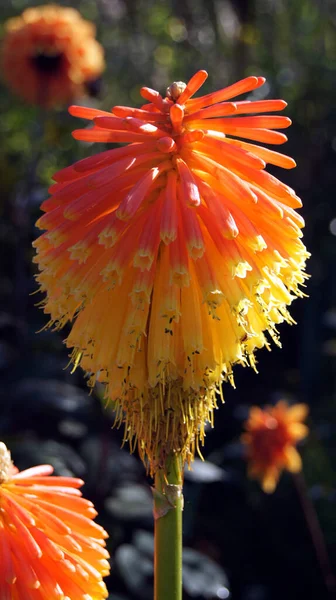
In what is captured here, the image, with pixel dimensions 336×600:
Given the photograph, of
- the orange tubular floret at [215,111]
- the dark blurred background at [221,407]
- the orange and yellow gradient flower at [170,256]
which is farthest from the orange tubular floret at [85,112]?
the dark blurred background at [221,407]

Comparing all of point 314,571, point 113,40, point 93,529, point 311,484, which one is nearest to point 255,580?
point 314,571

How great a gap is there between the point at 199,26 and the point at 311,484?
7.52 m

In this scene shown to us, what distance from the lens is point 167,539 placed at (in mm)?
1428

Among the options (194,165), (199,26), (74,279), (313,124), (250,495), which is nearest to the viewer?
(74,279)

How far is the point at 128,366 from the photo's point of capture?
1469mm

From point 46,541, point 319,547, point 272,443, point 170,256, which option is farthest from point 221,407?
point 170,256

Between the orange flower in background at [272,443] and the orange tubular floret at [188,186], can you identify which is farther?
the orange flower in background at [272,443]

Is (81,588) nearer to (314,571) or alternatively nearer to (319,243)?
(314,571)

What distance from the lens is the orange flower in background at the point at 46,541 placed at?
1.43 metres

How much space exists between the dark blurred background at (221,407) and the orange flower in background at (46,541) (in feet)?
1.36

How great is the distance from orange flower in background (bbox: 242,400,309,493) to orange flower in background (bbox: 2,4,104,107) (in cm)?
289

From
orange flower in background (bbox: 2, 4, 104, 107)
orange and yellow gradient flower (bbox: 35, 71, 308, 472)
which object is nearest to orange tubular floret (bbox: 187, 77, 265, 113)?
orange and yellow gradient flower (bbox: 35, 71, 308, 472)

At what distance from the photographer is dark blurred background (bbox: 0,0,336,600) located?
147 inches

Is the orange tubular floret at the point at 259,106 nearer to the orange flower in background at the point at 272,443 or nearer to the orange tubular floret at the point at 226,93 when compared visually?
the orange tubular floret at the point at 226,93
